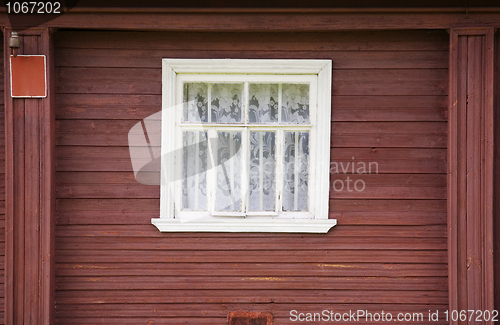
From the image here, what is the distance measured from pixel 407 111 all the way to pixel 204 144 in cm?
167

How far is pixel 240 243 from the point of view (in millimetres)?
2936

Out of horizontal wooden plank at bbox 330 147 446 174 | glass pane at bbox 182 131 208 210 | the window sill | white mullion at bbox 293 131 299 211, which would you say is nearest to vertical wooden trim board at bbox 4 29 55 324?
the window sill

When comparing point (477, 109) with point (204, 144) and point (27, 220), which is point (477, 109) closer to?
point (204, 144)

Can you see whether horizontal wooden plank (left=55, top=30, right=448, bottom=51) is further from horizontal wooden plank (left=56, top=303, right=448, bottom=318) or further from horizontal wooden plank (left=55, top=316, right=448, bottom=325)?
horizontal wooden plank (left=55, top=316, right=448, bottom=325)

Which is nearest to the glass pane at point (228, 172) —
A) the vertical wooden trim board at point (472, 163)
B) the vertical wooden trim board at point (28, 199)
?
the vertical wooden trim board at point (28, 199)

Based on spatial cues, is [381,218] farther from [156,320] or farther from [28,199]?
[28,199]

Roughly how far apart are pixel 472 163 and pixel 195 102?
2205 millimetres

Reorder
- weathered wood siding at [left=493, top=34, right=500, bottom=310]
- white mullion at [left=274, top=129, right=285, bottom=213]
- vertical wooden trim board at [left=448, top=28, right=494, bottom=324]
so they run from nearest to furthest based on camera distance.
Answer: vertical wooden trim board at [left=448, top=28, right=494, bottom=324]
weathered wood siding at [left=493, top=34, right=500, bottom=310]
white mullion at [left=274, top=129, right=285, bottom=213]

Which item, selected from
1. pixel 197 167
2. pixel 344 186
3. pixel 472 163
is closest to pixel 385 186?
pixel 344 186

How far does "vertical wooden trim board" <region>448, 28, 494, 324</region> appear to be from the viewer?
8.95 feet

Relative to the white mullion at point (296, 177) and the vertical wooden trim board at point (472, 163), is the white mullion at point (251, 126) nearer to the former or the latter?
the white mullion at point (296, 177)

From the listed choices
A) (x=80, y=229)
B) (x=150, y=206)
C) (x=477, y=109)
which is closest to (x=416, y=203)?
(x=477, y=109)

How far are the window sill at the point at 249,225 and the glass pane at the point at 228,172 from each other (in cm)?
14

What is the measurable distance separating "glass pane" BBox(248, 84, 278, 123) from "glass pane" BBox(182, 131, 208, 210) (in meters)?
0.44
